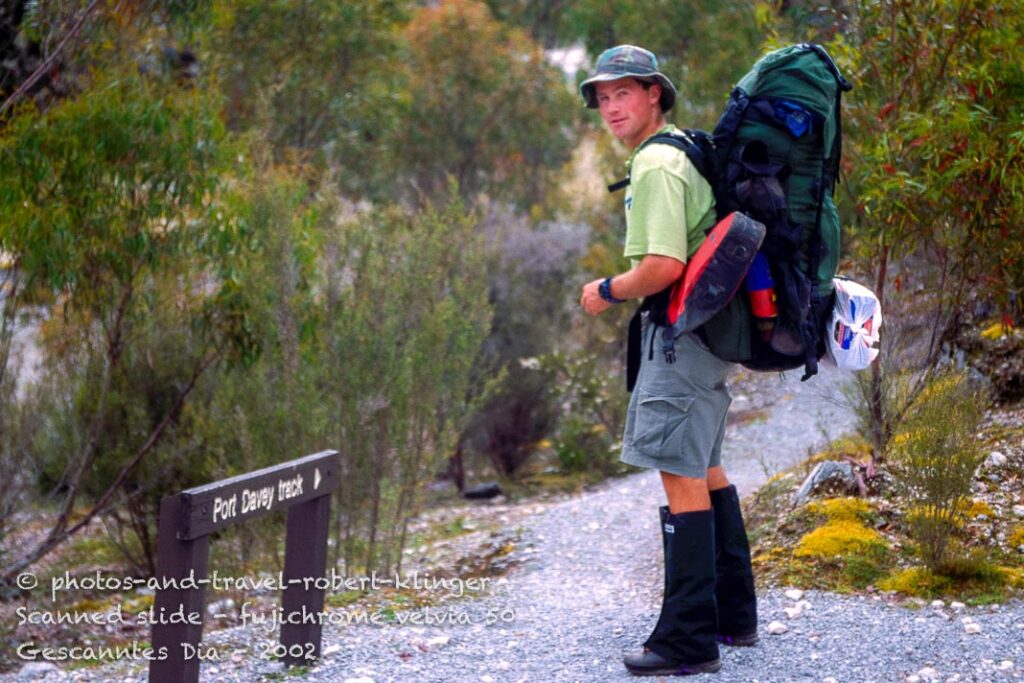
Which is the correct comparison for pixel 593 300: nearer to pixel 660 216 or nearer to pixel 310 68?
pixel 660 216

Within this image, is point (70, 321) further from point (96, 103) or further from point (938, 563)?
point (938, 563)

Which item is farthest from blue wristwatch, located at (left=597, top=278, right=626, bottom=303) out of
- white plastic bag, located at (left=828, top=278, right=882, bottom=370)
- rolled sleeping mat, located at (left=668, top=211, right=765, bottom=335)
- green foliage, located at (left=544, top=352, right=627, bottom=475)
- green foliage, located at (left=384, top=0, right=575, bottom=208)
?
green foliage, located at (left=384, top=0, right=575, bottom=208)

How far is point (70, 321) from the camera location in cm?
766

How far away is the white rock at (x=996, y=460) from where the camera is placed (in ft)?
19.9

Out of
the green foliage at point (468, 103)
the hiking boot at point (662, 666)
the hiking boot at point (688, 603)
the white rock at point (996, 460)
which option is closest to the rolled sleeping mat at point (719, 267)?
the hiking boot at point (688, 603)

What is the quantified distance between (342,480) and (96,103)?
2453mm

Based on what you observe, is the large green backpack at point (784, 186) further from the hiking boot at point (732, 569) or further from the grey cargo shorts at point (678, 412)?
the hiking boot at point (732, 569)

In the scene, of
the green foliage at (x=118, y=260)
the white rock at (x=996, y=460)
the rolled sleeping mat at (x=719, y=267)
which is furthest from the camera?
the green foliage at (x=118, y=260)

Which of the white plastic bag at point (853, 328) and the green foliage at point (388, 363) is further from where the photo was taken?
the green foliage at point (388, 363)

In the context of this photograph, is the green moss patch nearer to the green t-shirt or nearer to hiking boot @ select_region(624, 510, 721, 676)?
hiking boot @ select_region(624, 510, 721, 676)

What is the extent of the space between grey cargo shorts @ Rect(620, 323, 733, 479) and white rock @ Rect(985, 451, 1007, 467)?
251 centimetres

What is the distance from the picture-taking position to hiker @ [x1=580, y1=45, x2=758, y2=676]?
3988 mm

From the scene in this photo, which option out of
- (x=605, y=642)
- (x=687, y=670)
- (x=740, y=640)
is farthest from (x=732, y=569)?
(x=605, y=642)

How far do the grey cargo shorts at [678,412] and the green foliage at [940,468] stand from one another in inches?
56.4
